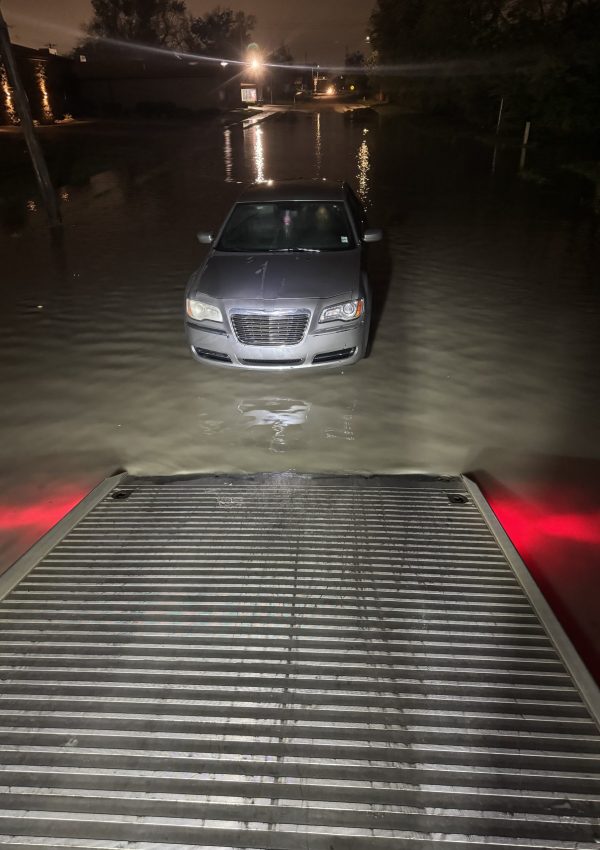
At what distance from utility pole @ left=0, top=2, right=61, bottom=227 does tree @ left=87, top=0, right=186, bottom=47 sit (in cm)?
9360

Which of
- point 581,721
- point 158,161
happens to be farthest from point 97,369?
point 158,161

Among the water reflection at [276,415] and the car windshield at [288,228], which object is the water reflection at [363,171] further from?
the water reflection at [276,415]

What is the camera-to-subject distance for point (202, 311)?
207 inches

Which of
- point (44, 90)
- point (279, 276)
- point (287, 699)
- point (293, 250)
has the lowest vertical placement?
point (287, 699)

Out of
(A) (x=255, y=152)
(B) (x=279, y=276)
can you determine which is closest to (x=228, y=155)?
(A) (x=255, y=152)

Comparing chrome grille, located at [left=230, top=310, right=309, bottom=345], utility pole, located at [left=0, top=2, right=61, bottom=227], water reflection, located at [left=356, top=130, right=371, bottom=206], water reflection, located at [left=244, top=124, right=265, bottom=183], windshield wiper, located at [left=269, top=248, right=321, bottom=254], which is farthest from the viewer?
water reflection, located at [left=244, top=124, right=265, bottom=183]

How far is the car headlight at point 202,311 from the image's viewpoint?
517 cm

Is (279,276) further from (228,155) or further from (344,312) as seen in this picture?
(228,155)

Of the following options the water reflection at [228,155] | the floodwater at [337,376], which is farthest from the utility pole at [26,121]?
the water reflection at [228,155]

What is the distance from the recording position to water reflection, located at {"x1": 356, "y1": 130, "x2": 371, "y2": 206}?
15140mm

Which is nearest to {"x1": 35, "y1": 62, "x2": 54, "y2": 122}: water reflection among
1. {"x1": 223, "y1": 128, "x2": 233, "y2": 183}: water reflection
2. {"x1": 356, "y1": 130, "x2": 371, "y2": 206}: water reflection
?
{"x1": 223, "y1": 128, "x2": 233, "y2": 183}: water reflection

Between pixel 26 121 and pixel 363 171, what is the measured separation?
463 inches

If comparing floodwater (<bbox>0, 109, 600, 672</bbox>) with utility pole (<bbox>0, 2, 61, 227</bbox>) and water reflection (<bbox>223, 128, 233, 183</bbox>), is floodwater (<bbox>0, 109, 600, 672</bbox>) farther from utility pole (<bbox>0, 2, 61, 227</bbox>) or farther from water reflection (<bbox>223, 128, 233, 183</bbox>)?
water reflection (<bbox>223, 128, 233, 183</bbox>)

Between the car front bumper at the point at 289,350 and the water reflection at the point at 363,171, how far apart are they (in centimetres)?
1017
